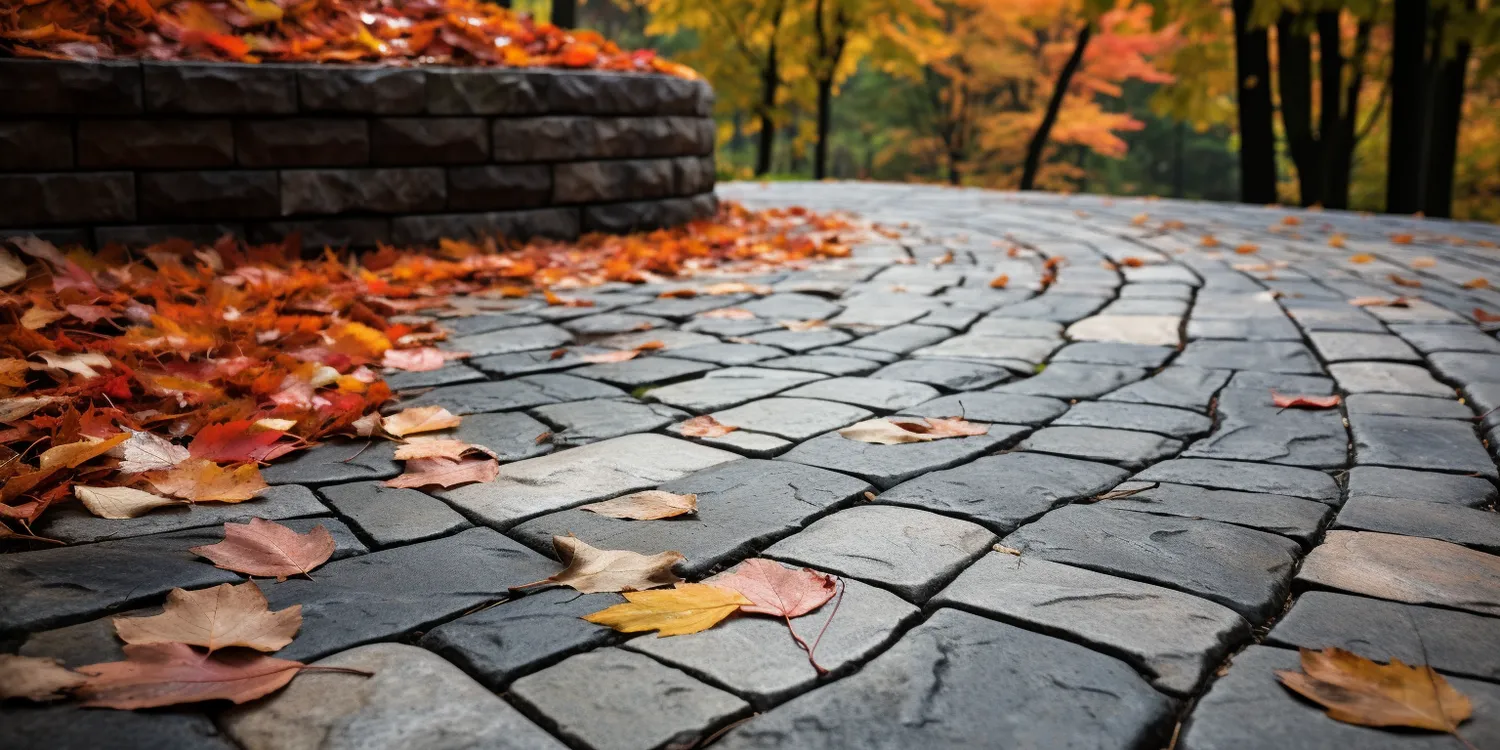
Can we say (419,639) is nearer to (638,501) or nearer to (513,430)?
(638,501)

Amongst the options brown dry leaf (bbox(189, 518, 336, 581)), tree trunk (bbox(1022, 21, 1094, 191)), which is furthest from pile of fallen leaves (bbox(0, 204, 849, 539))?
tree trunk (bbox(1022, 21, 1094, 191))

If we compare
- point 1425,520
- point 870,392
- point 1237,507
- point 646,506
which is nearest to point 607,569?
point 646,506

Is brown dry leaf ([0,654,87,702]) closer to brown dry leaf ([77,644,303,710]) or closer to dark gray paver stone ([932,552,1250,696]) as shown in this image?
brown dry leaf ([77,644,303,710])

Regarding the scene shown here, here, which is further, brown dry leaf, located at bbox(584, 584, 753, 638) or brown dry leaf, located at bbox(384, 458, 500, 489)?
brown dry leaf, located at bbox(384, 458, 500, 489)

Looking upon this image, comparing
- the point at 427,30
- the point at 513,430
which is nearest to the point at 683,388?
the point at 513,430

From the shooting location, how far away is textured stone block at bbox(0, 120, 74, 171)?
151 inches

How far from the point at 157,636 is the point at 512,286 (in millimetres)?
3239

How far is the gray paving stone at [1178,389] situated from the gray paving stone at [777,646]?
1510mm

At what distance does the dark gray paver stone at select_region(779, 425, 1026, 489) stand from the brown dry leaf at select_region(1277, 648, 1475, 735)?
35.0 inches

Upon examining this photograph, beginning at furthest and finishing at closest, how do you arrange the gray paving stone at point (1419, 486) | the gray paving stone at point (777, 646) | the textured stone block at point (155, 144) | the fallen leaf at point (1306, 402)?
the textured stone block at point (155, 144) → the fallen leaf at point (1306, 402) → the gray paving stone at point (1419, 486) → the gray paving stone at point (777, 646)

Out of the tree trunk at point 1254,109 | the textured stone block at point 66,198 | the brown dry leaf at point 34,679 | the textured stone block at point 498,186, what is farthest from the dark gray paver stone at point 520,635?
the tree trunk at point 1254,109

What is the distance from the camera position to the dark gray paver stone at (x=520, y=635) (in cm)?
130

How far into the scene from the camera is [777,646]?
4.49 feet

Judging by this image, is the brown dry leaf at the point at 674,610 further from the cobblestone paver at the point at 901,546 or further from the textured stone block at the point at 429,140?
the textured stone block at the point at 429,140
